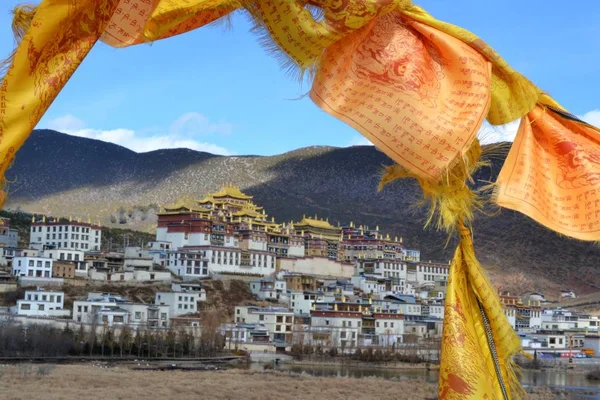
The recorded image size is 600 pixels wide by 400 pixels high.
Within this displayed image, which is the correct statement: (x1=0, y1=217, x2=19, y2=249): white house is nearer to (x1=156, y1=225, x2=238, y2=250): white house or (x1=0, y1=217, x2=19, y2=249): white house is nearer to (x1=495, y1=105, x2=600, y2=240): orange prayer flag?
(x1=156, y1=225, x2=238, y2=250): white house

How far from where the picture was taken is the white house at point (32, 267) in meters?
37.3

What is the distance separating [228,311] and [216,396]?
931 inches

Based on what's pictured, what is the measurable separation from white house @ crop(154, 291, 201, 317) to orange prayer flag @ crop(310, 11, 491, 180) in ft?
106

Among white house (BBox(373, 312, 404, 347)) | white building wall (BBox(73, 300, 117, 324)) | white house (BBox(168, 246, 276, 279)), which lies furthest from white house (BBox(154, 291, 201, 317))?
white house (BBox(373, 312, 404, 347))

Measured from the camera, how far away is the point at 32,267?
3744 centimetres

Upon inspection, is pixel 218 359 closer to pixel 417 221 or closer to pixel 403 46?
pixel 403 46

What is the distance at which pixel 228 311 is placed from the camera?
125 ft

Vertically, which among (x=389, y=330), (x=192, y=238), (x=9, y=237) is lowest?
(x=389, y=330)

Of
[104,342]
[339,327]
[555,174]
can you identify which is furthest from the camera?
[339,327]

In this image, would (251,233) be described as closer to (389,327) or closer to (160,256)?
(160,256)

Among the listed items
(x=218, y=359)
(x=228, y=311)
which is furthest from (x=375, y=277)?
(x=218, y=359)

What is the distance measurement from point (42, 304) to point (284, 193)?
61.3 m

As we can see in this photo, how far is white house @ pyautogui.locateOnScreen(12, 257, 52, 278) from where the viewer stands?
37281mm

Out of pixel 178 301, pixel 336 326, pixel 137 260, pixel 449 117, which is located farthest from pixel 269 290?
pixel 449 117
